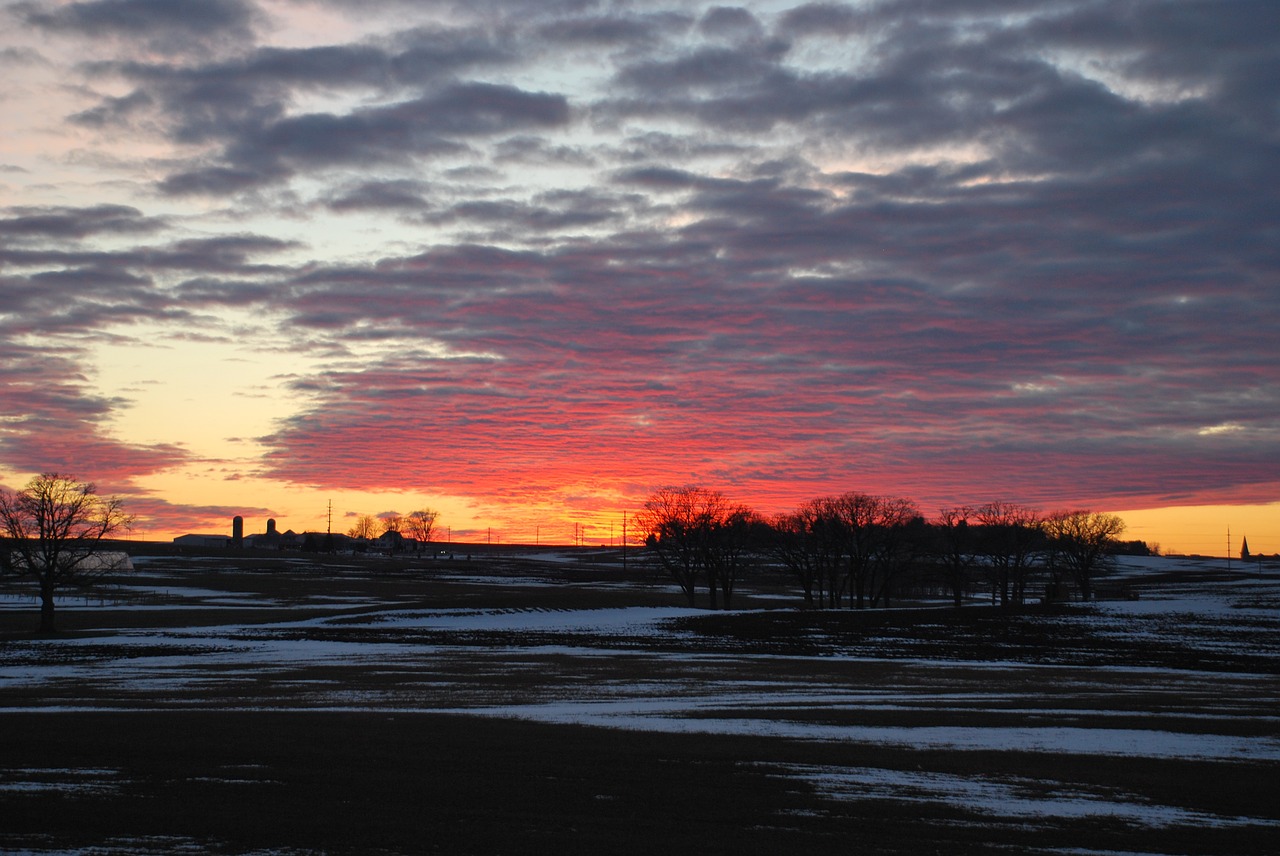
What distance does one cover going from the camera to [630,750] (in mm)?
17328

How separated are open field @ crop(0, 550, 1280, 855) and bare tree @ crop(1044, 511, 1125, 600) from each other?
A: 6850cm

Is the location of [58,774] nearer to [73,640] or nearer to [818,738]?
[818,738]

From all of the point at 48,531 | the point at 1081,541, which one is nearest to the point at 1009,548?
the point at 1081,541

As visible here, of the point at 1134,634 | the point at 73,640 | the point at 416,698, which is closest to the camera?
the point at 416,698

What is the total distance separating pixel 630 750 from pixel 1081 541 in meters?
111

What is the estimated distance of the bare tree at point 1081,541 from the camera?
112 metres

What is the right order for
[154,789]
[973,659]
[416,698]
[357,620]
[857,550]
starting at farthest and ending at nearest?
[857,550]
[357,620]
[973,659]
[416,698]
[154,789]

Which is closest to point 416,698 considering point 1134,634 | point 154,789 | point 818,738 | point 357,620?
point 818,738

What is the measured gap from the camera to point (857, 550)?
98750mm

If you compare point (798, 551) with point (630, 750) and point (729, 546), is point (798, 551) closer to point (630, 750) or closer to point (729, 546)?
point (729, 546)

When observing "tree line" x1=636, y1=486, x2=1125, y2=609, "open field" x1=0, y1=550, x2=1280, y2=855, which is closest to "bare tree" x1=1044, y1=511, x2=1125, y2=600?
"tree line" x1=636, y1=486, x2=1125, y2=609

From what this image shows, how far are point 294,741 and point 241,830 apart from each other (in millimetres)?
6459

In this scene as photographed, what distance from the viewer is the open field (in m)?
11.8

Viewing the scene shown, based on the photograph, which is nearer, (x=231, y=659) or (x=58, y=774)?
(x=58, y=774)
